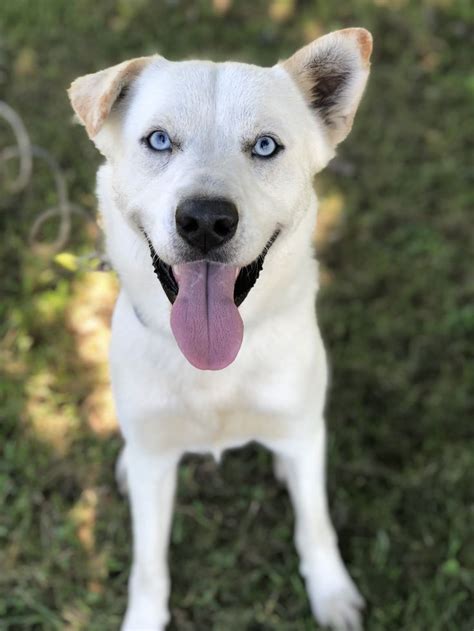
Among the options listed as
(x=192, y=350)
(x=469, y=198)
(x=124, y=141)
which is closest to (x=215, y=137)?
(x=124, y=141)

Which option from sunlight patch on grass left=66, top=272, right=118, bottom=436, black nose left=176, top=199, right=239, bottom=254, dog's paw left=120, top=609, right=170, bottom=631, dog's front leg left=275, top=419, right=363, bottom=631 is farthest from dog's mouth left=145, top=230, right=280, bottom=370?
sunlight patch on grass left=66, top=272, right=118, bottom=436

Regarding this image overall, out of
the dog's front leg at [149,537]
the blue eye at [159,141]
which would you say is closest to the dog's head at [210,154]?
the blue eye at [159,141]

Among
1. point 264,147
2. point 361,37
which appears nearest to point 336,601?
point 264,147

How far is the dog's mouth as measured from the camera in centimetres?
227

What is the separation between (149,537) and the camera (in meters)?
3.00

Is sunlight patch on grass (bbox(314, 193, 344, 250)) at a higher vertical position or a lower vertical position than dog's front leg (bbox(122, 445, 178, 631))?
higher

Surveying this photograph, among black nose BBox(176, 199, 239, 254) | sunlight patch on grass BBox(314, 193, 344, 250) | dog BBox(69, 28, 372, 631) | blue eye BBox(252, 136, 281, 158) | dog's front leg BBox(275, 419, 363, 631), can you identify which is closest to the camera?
black nose BBox(176, 199, 239, 254)

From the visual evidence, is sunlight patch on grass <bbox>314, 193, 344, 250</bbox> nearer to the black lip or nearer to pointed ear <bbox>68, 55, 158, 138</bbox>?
the black lip

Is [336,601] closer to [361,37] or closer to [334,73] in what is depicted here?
[334,73]

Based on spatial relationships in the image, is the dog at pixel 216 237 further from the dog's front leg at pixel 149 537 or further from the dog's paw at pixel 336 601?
the dog's paw at pixel 336 601

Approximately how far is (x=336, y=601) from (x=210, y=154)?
1.98 metres

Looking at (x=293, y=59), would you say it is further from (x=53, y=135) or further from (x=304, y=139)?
(x=53, y=135)

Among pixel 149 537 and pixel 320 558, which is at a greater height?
pixel 149 537

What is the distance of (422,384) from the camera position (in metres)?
3.91
